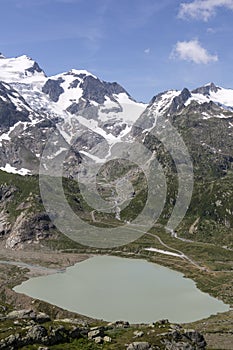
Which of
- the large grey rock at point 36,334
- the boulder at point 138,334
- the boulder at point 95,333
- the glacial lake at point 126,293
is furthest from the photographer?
the glacial lake at point 126,293

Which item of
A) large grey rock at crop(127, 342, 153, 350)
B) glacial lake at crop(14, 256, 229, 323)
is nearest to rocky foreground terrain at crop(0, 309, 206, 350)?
large grey rock at crop(127, 342, 153, 350)

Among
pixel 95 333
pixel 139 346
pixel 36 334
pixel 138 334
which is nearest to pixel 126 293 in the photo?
pixel 138 334

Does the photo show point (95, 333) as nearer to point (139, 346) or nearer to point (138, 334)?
point (138, 334)

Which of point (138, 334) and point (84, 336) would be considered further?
point (138, 334)

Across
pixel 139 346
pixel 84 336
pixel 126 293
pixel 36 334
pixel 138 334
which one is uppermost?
pixel 36 334

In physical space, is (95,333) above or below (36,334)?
below

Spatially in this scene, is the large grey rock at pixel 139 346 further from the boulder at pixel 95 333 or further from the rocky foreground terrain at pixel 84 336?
the boulder at pixel 95 333

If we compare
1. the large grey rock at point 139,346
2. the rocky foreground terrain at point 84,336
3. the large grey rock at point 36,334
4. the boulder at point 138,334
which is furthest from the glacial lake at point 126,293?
the large grey rock at point 36,334

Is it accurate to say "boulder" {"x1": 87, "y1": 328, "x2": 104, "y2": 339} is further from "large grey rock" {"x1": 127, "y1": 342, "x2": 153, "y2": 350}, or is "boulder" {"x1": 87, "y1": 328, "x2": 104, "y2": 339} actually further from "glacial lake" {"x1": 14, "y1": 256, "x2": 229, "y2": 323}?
"glacial lake" {"x1": 14, "y1": 256, "x2": 229, "y2": 323}
